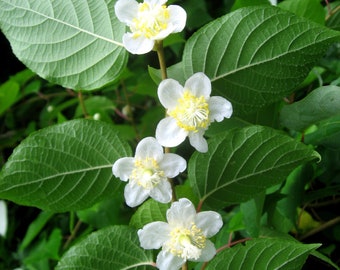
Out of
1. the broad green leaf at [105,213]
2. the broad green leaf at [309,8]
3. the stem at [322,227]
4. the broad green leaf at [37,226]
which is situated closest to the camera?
the broad green leaf at [309,8]

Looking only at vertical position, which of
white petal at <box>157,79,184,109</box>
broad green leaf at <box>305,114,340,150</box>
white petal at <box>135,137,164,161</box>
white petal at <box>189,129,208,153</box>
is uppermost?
white petal at <box>157,79,184,109</box>

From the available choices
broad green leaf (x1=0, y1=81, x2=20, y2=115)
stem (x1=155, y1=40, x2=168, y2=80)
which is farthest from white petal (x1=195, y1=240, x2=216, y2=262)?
broad green leaf (x1=0, y1=81, x2=20, y2=115)

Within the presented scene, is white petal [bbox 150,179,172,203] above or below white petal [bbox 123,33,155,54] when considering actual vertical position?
below

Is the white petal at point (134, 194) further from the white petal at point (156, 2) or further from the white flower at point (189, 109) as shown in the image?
the white petal at point (156, 2)

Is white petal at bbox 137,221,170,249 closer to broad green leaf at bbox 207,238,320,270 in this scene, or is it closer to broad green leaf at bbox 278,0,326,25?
broad green leaf at bbox 207,238,320,270

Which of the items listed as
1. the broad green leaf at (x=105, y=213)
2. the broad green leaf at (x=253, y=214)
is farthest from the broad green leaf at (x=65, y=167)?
the broad green leaf at (x=105, y=213)

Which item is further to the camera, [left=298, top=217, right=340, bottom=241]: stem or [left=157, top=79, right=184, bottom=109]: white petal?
[left=298, top=217, right=340, bottom=241]: stem

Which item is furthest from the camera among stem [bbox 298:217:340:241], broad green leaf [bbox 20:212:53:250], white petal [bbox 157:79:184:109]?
broad green leaf [bbox 20:212:53:250]
